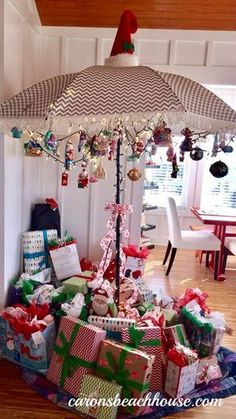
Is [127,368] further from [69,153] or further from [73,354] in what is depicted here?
[69,153]

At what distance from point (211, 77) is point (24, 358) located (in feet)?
8.04

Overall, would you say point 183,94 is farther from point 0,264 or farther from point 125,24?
point 0,264

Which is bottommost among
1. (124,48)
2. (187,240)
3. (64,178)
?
(187,240)

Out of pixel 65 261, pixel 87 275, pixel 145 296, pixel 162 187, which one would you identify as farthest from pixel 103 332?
pixel 162 187

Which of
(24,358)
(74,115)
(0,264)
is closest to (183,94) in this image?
(74,115)

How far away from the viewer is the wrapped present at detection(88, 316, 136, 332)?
80.4 inches

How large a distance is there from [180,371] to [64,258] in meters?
1.23

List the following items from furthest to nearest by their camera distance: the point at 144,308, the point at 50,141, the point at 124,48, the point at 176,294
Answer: the point at 176,294, the point at 144,308, the point at 50,141, the point at 124,48

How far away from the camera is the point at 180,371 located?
186 cm

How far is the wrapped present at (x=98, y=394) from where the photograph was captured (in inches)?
68.4

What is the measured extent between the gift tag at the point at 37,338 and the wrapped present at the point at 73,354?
10 centimetres

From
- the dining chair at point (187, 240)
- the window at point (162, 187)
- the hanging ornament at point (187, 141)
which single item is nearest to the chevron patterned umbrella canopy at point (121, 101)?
the hanging ornament at point (187, 141)

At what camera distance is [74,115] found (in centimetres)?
138

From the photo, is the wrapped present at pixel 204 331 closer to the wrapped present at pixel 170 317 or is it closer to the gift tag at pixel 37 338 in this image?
the wrapped present at pixel 170 317
